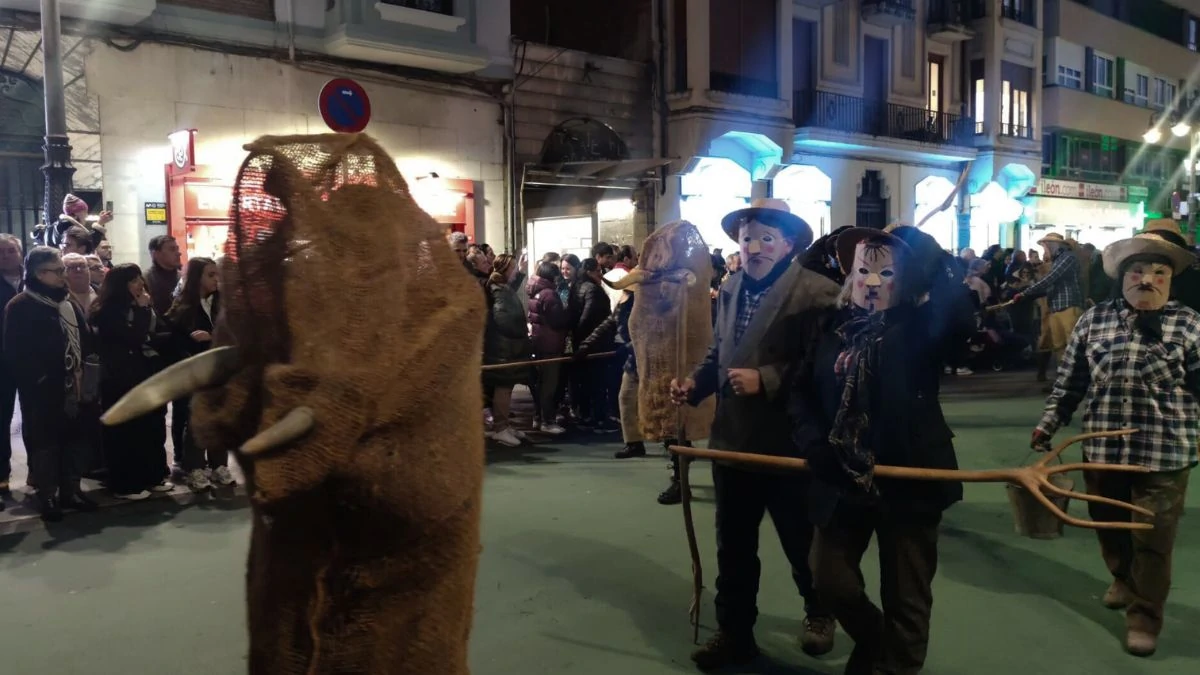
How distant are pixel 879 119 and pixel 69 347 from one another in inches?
806

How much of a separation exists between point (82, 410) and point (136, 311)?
843 millimetres

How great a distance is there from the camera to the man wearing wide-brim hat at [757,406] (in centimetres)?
387

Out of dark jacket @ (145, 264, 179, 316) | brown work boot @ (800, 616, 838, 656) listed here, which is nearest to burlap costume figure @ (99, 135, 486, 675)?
brown work boot @ (800, 616, 838, 656)

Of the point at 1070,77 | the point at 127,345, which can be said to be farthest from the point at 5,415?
the point at 1070,77

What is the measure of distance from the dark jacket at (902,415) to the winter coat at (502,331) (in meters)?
5.63

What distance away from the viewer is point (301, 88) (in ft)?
42.5

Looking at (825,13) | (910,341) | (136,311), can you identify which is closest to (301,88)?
(136,311)

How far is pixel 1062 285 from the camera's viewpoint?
37.0 feet

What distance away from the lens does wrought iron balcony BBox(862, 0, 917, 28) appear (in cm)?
2239

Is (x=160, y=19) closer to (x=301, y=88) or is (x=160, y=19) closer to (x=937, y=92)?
(x=301, y=88)

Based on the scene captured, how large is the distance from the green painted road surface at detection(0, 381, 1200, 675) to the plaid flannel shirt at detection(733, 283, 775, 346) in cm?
149

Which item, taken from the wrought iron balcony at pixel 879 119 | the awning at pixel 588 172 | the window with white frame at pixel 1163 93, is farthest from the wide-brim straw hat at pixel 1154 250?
the window with white frame at pixel 1163 93

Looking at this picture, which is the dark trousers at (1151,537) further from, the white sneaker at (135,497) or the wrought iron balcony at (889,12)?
the wrought iron balcony at (889,12)

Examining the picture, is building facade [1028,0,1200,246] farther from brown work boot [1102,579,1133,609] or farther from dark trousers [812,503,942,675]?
dark trousers [812,503,942,675]
